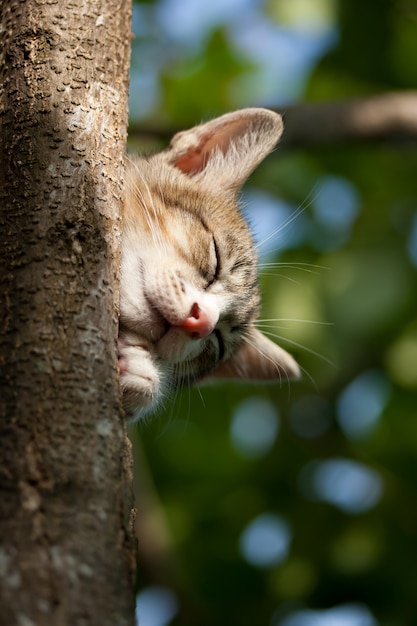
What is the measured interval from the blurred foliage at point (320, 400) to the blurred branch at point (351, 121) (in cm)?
27

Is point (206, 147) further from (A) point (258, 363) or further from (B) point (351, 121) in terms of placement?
(B) point (351, 121)

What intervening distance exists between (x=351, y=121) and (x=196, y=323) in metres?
2.25

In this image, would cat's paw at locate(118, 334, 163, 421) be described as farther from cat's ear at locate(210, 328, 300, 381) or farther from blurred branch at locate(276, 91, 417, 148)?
blurred branch at locate(276, 91, 417, 148)

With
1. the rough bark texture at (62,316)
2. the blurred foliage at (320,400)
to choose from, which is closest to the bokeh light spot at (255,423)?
the blurred foliage at (320,400)

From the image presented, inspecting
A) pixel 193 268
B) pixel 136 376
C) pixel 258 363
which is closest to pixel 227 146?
pixel 193 268

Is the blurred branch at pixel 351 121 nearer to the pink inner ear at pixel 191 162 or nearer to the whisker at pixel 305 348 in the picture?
the pink inner ear at pixel 191 162

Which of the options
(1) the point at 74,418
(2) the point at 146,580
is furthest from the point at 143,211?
(2) the point at 146,580

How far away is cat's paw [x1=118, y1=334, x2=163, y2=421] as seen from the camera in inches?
120

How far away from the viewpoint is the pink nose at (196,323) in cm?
323

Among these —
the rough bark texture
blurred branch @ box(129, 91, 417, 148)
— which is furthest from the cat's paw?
blurred branch @ box(129, 91, 417, 148)

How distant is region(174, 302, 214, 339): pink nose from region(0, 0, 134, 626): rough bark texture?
79 cm

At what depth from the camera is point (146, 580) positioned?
5.33 metres

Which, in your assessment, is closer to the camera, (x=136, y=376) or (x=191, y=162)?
(x=136, y=376)

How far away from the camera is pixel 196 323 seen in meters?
3.24
